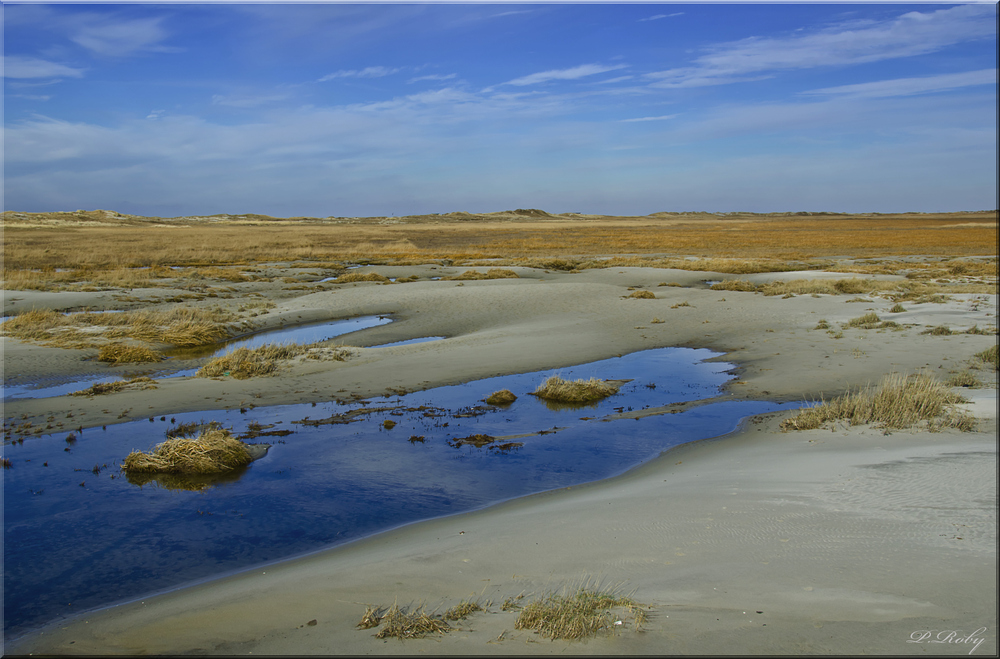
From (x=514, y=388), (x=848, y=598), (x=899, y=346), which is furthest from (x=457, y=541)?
(x=899, y=346)

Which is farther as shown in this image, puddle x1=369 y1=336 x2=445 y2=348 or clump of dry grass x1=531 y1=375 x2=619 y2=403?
puddle x1=369 y1=336 x2=445 y2=348

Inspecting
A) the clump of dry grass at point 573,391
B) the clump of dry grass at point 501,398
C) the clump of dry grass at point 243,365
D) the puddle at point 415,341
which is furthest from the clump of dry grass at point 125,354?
the clump of dry grass at point 573,391

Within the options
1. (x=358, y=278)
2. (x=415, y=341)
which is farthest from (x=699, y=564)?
(x=358, y=278)

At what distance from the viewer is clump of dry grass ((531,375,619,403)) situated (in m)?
12.8

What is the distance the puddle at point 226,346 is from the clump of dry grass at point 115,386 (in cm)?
83

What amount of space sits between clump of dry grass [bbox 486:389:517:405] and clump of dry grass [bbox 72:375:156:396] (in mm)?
7268

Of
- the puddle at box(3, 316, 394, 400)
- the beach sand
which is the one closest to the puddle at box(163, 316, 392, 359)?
the puddle at box(3, 316, 394, 400)

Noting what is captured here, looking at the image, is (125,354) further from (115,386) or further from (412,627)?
(412,627)

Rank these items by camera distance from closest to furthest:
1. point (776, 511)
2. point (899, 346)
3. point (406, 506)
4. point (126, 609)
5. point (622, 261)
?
point (126, 609), point (776, 511), point (406, 506), point (899, 346), point (622, 261)

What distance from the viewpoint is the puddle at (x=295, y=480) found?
664 cm

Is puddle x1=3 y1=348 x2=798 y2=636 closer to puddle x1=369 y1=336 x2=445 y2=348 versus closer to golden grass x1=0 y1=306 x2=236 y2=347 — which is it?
puddle x1=369 y1=336 x2=445 y2=348

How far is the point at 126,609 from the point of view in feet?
18.2

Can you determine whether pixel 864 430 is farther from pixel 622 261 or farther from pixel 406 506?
pixel 622 261

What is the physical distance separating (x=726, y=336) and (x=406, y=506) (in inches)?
546
